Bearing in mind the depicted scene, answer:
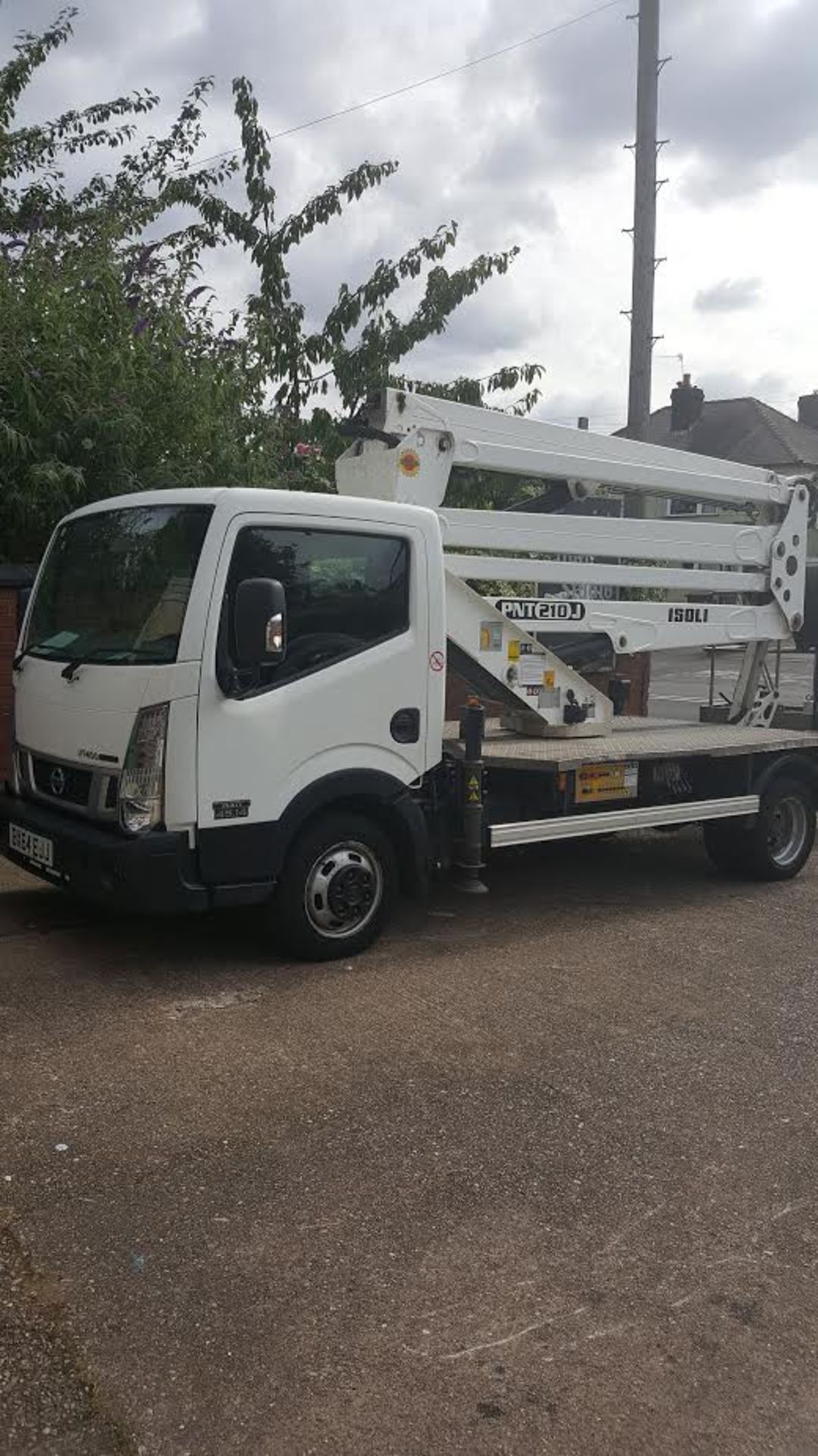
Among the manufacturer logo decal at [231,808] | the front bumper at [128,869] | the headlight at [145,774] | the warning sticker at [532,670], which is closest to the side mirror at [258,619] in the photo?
the headlight at [145,774]

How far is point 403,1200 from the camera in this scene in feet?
11.8

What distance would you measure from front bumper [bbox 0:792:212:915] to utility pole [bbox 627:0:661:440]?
8.66 m

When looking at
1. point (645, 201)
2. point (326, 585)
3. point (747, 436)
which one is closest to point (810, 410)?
point (747, 436)

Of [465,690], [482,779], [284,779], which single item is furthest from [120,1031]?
[465,690]

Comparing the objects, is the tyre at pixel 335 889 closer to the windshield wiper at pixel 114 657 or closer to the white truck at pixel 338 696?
the white truck at pixel 338 696

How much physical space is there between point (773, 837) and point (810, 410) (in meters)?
44.2

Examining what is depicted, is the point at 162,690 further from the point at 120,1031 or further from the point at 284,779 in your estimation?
the point at 120,1031

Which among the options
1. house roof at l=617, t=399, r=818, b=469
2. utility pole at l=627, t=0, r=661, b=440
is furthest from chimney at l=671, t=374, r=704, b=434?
utility pole at l=627, t=0, r=661, b=440

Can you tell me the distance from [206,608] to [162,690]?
15.8 inches

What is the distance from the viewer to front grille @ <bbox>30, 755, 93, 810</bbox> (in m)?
5.50

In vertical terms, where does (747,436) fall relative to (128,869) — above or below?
above

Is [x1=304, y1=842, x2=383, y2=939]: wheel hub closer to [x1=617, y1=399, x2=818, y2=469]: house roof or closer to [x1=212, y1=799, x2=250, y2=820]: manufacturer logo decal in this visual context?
[x1=212, y1=799, x2=250, y2=820]: manufacturer logo decal

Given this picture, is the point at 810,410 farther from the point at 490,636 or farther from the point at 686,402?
the point at 490,636

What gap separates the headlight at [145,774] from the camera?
5.19 meters
